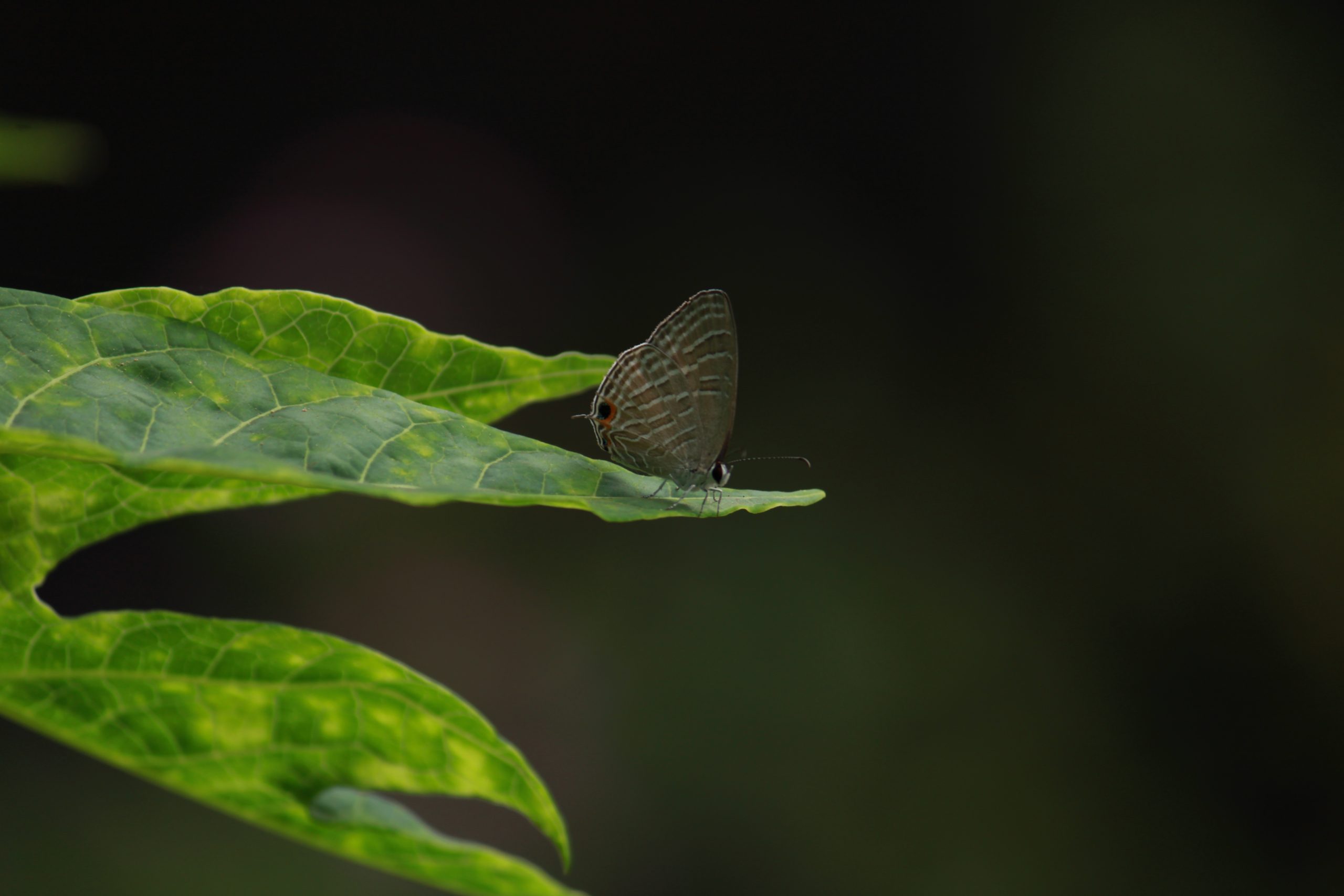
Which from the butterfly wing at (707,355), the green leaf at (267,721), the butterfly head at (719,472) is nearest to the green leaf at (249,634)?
the green leaf at (267,721)

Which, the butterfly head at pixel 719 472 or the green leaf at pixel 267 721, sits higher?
the butterfly head at pixel 719 472

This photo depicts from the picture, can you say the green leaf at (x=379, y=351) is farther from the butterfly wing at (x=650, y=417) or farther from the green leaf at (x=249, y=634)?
the butterfly wing at (x=650, y=417)

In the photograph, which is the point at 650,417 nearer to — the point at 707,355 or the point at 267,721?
the point at 707,355

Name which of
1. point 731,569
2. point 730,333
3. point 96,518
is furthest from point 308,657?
point 731,569

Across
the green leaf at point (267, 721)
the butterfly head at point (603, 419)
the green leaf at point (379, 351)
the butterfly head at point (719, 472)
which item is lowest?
the green leaf at point (267, 721)

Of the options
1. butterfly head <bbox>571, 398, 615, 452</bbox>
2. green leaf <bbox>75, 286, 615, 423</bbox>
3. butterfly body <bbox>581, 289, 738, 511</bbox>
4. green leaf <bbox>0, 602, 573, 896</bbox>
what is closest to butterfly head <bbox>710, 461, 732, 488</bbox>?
butterfly body <bbox>581, 289, 738, 511</bbox>

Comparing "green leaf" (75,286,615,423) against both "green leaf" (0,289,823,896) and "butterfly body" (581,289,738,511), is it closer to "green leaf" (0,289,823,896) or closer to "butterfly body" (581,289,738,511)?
"green leaf" (0,289,823,896)

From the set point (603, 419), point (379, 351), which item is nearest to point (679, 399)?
point (603, 419)

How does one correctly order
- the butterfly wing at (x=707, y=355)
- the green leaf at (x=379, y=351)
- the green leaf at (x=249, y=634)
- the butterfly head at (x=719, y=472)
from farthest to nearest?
the butterfly head at (x=719, y=472)
the butterfly wing at (x=707, y=355)
the green leaf at (x=379, y=351)
the green leaf at (x=249, y=634)
